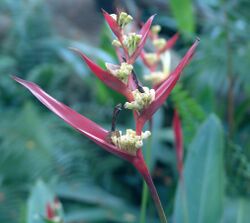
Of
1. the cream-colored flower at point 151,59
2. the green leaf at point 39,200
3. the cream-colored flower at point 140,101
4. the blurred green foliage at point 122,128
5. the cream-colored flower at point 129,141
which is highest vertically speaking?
the blurred green foliage at point 122,128

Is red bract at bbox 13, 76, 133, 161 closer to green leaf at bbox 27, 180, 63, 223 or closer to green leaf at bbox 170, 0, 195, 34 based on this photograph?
green leaf at bbox 27, 180, 63, 223

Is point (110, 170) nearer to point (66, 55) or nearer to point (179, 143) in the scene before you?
point (66, 55)

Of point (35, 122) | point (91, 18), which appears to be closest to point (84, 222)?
point (35, 122)

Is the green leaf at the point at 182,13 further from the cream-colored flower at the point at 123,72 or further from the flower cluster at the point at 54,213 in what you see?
the cream-colored flower at the point at 123,72

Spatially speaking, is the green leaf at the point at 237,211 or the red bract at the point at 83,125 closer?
the red bract at the point at 83,125

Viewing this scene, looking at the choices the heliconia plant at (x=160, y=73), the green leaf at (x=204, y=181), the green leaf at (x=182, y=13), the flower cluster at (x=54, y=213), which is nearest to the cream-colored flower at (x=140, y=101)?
the heliconia plant at (x=160, y=73)

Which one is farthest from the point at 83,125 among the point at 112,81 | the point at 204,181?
the point at 204,181

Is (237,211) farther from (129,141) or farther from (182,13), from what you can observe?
(129,141)
